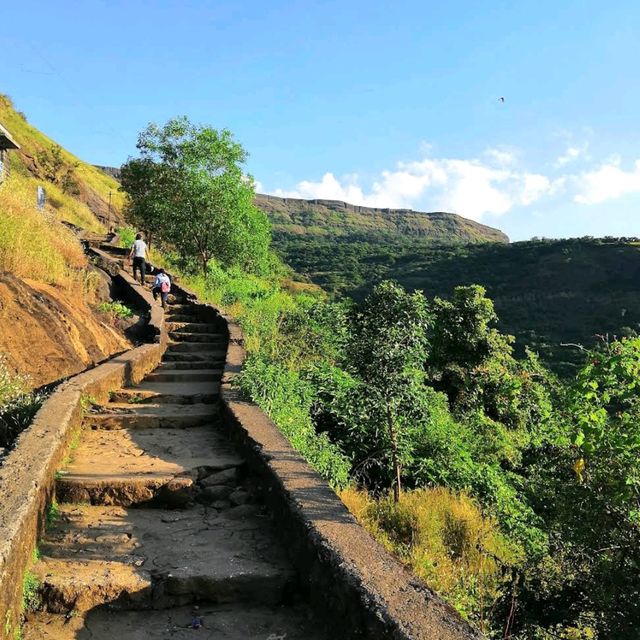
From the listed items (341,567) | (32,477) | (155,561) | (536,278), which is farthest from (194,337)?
(536,278)

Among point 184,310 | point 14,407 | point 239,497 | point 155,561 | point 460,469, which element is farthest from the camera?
point 184,310

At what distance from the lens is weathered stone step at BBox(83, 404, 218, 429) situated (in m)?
5.33

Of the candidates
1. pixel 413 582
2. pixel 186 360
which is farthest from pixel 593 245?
pixel 413 582

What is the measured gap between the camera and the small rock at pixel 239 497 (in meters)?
3.82

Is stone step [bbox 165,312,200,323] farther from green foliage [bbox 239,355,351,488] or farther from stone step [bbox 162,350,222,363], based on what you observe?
green foliage [bbox 239,355,351,488]

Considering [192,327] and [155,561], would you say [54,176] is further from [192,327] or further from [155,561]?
[155,561]

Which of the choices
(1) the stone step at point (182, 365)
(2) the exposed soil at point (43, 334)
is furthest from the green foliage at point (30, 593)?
(1) the stone step at point (182, 365)

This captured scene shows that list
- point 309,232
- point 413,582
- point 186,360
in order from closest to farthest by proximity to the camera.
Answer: point 413,582, point 186,360, point 309,232

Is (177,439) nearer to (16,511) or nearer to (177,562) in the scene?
(177,562)

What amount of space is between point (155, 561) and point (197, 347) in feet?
25.1

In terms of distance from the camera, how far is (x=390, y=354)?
7027 mm

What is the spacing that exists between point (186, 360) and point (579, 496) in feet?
20.9

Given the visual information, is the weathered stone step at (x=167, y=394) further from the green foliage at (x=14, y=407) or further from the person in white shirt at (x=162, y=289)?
the person in white shirt at (x=162, y=289)

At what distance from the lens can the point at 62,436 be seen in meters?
3.98
